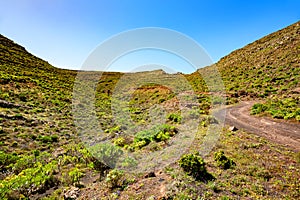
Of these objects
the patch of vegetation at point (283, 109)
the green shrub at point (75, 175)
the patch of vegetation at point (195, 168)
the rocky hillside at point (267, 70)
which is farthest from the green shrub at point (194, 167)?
the rocky hillside at point (267, 70)

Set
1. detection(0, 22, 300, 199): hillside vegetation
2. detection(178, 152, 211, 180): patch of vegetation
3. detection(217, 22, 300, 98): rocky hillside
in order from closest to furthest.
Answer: detection(0, 22, 300, 199): hillside vegetation < detection(178, 152, 211, 180): patch of vegetation < detection(217, 22, 300, 98): rocky hillside

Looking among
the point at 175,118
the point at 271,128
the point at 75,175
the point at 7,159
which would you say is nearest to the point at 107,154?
the point at 75,175

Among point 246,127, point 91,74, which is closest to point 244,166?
point 246,127

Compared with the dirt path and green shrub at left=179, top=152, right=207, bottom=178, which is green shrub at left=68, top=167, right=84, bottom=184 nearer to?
green shrub at left=179, top=152, right=207, bottom=178

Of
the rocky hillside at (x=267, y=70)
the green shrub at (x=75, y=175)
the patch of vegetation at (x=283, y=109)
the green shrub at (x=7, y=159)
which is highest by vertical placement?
the rocky hillside at (x=267, y=70)

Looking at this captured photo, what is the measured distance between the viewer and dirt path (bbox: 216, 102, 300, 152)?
11689mm

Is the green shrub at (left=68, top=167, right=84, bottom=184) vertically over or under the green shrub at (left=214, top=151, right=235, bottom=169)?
under

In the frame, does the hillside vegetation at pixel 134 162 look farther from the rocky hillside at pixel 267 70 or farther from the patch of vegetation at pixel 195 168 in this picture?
the rocky hillside at pixel 267 70

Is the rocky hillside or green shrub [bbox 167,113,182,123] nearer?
green shrub [bbox 167,113,182,123]

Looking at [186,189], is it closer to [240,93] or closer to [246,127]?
[246,127]

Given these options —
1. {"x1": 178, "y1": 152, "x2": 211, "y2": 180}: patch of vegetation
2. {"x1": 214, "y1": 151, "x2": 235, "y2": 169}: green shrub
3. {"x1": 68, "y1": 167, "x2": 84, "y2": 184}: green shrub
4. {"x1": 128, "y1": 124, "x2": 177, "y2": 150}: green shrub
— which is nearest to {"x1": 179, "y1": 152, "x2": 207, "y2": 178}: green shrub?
{"x1": 178, "y1": 152, "x2": 211, "y2": 180}: patch of vegetation

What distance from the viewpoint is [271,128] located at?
14.5 meters

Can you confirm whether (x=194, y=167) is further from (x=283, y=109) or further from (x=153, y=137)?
(x=283, y=109)

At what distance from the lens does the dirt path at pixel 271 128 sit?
11.7m
